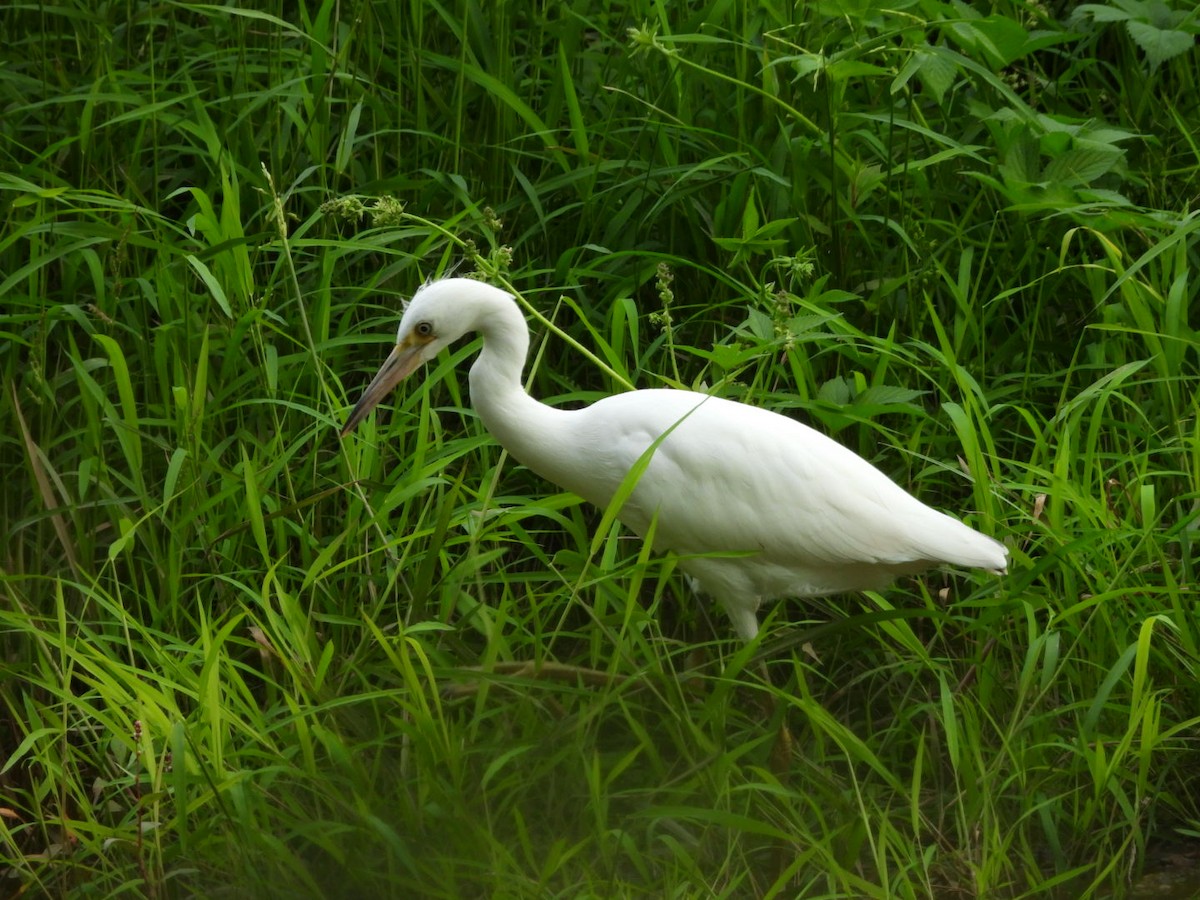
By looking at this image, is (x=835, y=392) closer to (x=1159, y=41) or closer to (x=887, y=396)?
(x=887, y=396)

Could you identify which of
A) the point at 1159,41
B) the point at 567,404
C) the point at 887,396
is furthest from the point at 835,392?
the point at 1159,41

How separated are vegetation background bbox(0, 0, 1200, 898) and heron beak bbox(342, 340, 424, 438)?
0.48ft

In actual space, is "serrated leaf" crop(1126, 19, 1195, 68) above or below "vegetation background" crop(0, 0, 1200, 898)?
above

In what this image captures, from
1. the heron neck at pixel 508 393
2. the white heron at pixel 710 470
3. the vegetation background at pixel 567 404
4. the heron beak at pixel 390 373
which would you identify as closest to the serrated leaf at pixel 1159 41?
the vegetation background at pixel 567 404

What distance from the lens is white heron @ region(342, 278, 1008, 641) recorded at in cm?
299

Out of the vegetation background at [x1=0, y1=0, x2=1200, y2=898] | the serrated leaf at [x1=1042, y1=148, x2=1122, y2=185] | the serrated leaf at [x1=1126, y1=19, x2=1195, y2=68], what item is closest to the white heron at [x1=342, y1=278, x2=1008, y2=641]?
the vegetation background at [x1=0, y1=0, x2=1200, y2=898]

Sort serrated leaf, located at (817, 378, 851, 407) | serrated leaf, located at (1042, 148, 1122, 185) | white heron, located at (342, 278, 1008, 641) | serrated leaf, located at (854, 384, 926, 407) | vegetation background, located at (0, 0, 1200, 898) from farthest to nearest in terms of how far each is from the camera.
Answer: serrated leaf, located at (1042, 148, 1122, 185) → serrated leaf, located at (817, 378, 851, 407) → serrated leaf, located at (854, 384, 926, 407) → white heron, located at (342, 278, 1008, 641) → vegetation background, located at (0, 0, 1200, 898)

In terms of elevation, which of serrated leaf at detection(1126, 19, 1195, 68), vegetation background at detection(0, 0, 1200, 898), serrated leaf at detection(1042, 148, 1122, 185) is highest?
serrated leaf at detection(1126, 19, 1195, 68)

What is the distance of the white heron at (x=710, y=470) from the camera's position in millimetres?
2992

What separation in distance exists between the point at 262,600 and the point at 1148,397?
214cm

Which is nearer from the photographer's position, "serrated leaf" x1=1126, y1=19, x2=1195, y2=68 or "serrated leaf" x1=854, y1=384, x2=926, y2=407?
"serrated leaf" x1=854, y1=384, x2=926, y2=407

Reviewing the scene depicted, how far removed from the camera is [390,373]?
3.03 meters

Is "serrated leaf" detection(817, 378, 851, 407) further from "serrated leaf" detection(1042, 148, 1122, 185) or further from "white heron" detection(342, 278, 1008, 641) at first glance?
"serrated leaf" detection(1042, 148, 1122, 185)

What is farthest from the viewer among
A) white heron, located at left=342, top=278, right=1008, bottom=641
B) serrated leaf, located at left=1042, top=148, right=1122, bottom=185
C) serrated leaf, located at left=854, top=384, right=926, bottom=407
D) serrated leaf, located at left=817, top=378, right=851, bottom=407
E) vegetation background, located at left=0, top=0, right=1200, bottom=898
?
serrated leaf, located at left=1042, top=148, right=1122, bottom=185
